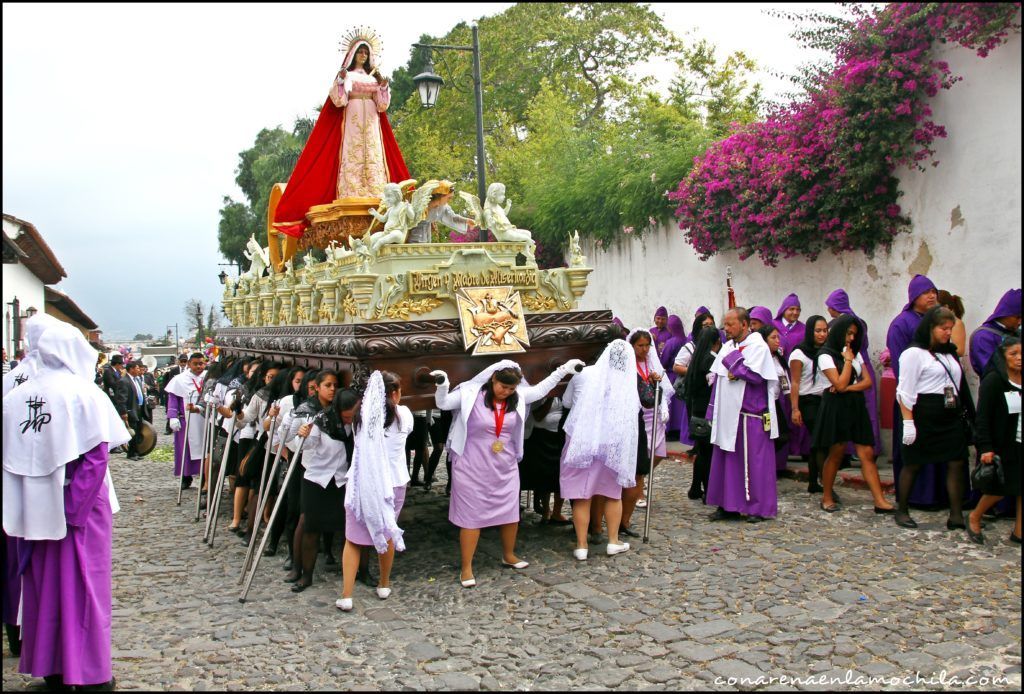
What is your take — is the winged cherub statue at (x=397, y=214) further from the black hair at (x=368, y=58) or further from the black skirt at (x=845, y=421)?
the black skirt at (x=845, y=421)

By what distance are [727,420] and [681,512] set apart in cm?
106

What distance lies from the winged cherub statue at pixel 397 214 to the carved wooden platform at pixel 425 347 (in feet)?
2.64

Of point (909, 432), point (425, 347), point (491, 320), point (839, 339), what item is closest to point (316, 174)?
point (491, 320)

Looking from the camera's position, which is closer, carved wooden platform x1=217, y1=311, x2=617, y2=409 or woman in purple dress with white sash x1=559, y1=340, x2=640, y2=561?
carved wooden platform x1=217, y1=311, x2=617, y2=409

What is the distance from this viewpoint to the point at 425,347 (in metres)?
5.94

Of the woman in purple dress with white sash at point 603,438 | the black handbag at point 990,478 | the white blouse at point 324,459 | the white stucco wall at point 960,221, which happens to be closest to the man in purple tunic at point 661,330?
the white stucco wall at point 960,221

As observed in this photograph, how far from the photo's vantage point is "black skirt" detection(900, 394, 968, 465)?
21.7 ft

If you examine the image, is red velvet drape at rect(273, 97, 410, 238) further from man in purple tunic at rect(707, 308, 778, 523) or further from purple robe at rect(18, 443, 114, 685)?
purple robe at rect(18, 443, 114, 685)

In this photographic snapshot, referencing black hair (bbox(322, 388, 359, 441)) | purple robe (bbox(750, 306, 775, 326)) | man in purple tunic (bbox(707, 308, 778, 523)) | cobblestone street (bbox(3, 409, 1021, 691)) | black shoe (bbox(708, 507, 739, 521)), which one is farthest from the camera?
purple robe (bbox(750, 306, 775, 326))

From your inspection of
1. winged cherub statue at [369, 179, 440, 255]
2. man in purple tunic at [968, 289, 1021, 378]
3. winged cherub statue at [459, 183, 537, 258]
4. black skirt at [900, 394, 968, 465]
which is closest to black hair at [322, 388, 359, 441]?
winged cherub statue at [369, 179, 440, 255]

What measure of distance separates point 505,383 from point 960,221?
A: 5691 millimetres

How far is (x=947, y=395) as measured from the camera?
21.7 ft

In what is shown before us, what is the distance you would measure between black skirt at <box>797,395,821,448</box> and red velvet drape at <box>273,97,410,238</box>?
4.82m

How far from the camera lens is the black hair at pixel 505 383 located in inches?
232
